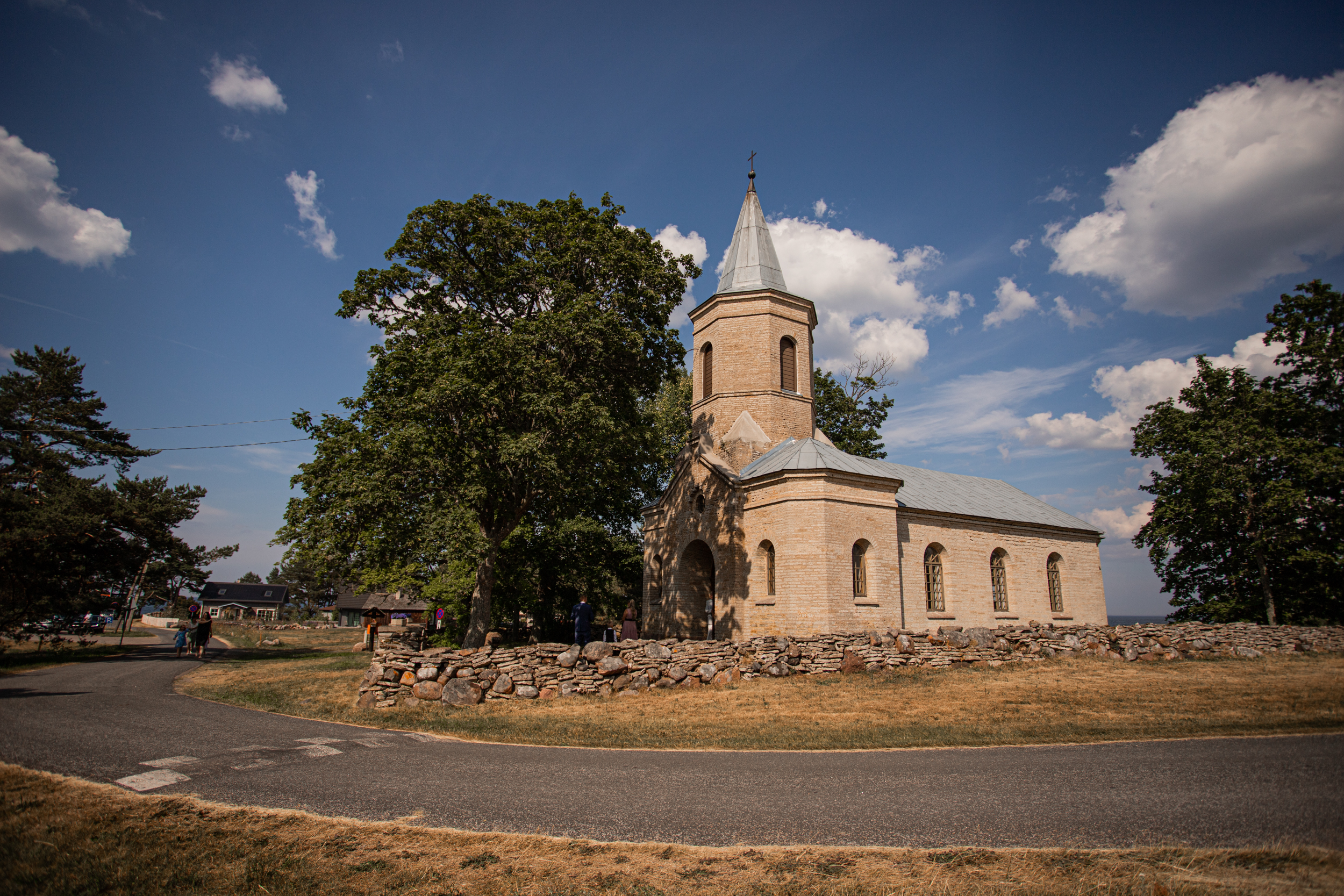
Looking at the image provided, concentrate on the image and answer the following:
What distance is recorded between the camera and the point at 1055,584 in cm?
2605

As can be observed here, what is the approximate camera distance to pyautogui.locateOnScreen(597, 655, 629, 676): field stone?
531 inches

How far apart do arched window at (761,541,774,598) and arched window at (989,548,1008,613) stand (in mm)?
10143

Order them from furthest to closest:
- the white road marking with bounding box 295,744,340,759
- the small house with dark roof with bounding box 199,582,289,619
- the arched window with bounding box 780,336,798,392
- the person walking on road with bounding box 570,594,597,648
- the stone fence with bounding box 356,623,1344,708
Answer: the small house with dark roof with bounding box 199,582,289,619
the arched window with bounding box 780,336,798,392
the person walking on road with bounding box 570,594,597,648
the stone fence with bounding box 356,623,1344,708
the white road marking with bounding box 295,744,340,759

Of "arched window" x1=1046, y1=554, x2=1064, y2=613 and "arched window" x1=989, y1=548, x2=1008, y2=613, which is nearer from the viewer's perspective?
"arched window" x1=989, y1=548, x2=1008, y2=613

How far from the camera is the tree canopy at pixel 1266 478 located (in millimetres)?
23594

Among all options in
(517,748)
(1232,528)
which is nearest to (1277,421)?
(1232,528)

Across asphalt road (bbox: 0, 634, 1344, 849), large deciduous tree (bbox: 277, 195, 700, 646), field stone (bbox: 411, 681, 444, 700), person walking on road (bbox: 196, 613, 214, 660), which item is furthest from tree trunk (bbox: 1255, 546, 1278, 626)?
person walking on road (bbox: 196, 613, 214, 660)

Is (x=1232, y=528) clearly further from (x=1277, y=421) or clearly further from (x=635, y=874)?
(x=635, y=874)

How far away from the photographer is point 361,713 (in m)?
11.3

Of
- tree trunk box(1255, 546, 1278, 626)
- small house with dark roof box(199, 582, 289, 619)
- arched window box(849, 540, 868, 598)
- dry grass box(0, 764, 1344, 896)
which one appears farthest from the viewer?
small house with dark roof box(199, 582, 289, 619)

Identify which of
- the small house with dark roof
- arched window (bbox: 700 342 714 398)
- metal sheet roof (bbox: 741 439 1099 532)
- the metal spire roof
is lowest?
the small house with dark roof

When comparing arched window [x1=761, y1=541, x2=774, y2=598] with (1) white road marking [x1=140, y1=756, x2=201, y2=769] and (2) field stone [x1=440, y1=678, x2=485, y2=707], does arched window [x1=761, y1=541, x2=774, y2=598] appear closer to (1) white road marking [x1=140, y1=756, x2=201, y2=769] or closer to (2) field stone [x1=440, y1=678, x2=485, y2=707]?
(2) field stone [x1=440, y1=678, x2=485, y2=707]

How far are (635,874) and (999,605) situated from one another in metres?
24.0

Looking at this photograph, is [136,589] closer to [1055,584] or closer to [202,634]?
[202,634]
